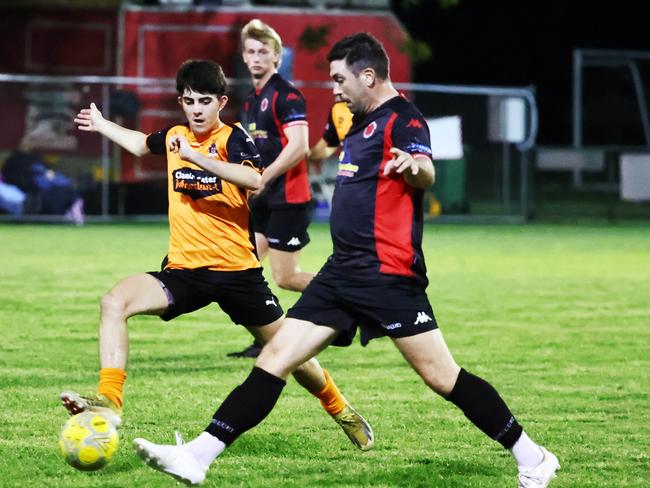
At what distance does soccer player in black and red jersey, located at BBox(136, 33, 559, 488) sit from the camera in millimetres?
6348

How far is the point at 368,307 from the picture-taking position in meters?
6.39

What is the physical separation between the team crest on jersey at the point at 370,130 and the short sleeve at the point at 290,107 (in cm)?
407

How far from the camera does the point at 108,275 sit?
16.9 m

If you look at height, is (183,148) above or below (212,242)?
above

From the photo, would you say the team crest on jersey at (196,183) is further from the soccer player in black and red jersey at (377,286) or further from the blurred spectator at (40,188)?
the blurred spectator at (40,188)

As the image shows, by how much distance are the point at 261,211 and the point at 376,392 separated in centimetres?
239

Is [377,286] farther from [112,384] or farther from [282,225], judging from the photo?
[282,225]

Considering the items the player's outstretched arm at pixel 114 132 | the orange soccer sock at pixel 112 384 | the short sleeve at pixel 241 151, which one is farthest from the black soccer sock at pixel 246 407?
the player's outstretched arm at pixel 114 132

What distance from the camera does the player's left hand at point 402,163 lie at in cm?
604

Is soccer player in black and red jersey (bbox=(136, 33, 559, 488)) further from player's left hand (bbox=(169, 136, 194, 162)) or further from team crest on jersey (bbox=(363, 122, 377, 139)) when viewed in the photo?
player's left hand (bbox=(169, 136, 194, 162))

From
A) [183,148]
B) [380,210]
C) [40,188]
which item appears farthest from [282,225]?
[40,188]

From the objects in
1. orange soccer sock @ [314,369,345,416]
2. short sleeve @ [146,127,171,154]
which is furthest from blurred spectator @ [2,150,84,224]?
Answer: orange soccer sock @ [314,369,345,416]

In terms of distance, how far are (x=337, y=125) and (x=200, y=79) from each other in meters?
4.04

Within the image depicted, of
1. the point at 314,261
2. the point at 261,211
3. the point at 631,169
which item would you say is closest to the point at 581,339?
the point at 261,211
